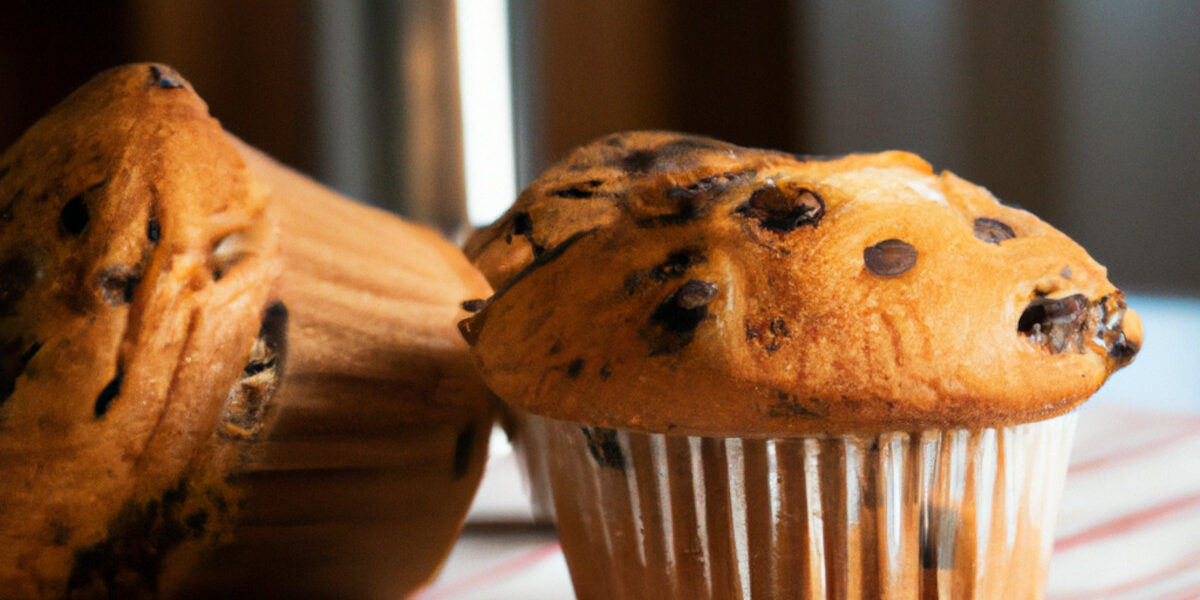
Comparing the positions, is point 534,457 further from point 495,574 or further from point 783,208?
point 783,208

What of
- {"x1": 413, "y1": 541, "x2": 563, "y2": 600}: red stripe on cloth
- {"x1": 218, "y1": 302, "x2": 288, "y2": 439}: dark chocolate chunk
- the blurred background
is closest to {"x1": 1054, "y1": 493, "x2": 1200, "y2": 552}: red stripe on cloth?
{"x1": 413, "y1": 541, "x2": 563, "y2": 600}: red stripe on cloth

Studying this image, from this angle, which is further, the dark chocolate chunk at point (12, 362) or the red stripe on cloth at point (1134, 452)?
the red stripe on cloth at point (1134, 452)

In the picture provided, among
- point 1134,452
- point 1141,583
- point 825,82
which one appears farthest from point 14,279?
point 825,82

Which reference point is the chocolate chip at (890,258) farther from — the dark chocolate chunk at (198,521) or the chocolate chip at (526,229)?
the dark chocolate chunk at (198,521)

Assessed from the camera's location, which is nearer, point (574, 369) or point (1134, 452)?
point (574, 369)

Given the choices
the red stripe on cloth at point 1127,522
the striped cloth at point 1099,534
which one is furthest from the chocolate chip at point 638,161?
the red stripe on cloth at point 1127,522

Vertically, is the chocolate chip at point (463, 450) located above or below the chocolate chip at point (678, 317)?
below

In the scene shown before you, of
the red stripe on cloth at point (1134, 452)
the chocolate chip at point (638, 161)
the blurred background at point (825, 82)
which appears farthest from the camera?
the blurred background at point (825, 82)
